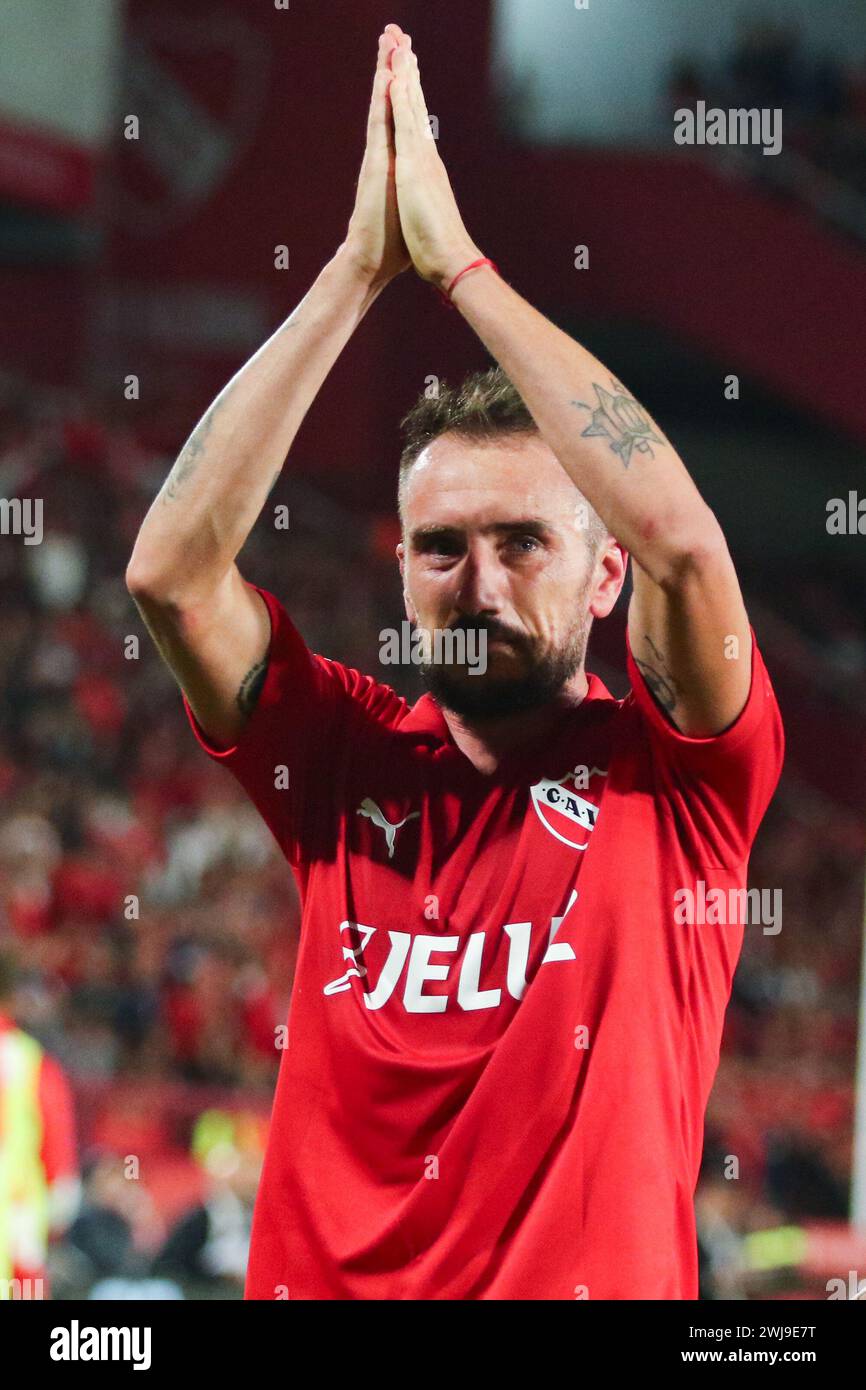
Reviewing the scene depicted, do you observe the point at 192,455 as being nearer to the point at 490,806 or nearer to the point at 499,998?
the point at 490,806

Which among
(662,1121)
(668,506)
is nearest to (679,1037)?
(662,1121)

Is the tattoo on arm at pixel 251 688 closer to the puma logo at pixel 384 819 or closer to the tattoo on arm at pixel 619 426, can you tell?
the puma logo at pixel 384 819

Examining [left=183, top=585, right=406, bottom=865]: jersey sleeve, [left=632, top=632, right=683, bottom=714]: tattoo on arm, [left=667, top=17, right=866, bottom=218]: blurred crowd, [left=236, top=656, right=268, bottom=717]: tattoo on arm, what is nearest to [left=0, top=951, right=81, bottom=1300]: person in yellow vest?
[left=183, top=585, right=406, bottom=865]: jersey sleeve

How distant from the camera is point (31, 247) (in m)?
13.4

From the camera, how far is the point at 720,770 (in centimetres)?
227

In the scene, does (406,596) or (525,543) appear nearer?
(525,543)

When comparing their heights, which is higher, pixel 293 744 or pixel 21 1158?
pixel 293 744

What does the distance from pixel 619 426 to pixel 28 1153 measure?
4.19 metres

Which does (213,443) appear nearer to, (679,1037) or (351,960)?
(351,960)

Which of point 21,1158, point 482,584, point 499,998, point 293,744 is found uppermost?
point 482,584

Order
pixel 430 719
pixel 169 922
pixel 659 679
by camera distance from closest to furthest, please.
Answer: pixel 659 679, pixel 430 719, pixel 169 922

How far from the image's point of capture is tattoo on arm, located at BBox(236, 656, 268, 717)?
2.43 meters

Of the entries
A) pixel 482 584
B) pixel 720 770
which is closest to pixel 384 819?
pixel 482 584

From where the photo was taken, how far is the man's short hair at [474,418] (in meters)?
2.40
